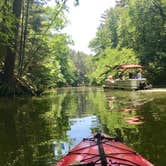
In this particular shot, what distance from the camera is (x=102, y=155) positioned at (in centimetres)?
477

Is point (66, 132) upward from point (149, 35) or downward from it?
downward

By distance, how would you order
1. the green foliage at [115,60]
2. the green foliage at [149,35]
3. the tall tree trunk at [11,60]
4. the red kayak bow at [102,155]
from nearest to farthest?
the red kayak bow at [102,155] → the tall tree trunk at [11,60] → the green foliage at [149,35] → the green foliage at [115,60]

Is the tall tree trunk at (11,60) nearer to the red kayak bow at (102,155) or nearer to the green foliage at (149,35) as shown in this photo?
the green foliage at (149,35)

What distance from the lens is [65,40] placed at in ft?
108

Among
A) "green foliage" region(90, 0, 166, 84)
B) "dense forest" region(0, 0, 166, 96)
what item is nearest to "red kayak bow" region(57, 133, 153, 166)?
"dense forest" region(0, 0, 166, 96)

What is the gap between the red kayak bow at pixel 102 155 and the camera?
4.64 meters

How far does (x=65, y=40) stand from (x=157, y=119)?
21.9 meters

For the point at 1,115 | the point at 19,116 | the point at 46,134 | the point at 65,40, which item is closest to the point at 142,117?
the point at 46,134

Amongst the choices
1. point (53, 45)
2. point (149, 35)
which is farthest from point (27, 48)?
point (149, 35)

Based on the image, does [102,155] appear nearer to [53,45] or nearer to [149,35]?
[53,45]

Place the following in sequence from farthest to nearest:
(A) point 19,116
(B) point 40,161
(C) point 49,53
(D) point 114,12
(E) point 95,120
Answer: (D) point 114,12 < (C) point 49,53 < (A) point 19,116 < (E) point 95,120 < (B) point 40,161

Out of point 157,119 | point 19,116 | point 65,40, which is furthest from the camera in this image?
point 65,40

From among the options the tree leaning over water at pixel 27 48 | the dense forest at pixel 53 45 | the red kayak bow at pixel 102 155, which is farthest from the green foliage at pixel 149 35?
the red kayak bow at pixel 102 155

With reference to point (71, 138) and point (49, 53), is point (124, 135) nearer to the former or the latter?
point (71, 138)
